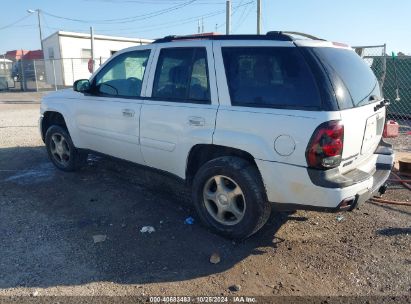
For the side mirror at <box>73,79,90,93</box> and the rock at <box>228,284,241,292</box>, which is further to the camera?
the side mirror at <box>73,79,90,93</box>

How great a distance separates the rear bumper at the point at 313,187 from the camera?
3195mm

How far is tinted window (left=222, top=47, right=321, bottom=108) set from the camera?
128 inches

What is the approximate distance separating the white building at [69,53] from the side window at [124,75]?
76.5 feet

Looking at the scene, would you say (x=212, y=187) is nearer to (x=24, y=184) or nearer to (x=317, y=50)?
(x=317, y=50)

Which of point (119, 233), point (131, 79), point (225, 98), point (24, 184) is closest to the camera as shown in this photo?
point (225, 98)

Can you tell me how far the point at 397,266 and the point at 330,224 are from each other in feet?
3.06

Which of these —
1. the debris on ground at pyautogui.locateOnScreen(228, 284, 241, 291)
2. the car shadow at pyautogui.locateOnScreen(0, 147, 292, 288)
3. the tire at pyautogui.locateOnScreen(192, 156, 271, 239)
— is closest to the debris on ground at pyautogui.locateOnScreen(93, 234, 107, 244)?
the car shadow at pyautogui.locateOnScreen(0, 147, 292, 288)

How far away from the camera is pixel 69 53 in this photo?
2886 centimetres

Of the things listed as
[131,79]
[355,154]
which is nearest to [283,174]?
[355,154]

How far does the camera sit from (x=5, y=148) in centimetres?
777

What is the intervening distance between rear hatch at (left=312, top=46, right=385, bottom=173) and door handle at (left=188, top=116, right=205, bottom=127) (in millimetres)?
1249

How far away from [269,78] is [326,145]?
2.68 ft

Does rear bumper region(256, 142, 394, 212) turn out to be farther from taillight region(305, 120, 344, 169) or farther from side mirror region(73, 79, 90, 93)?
side mirror region(73, 79, 90, 93)

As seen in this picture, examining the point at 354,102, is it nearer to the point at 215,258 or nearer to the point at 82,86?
the point at 215,258
